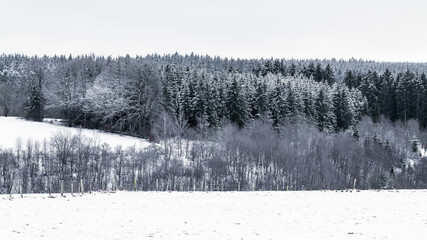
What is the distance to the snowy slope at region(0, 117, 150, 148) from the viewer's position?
3336 inches

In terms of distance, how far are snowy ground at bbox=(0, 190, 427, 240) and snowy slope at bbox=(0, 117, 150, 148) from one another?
49.0 meters

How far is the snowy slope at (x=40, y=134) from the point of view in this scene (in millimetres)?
84731

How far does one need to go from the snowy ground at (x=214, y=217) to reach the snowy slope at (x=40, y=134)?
49.0 metres

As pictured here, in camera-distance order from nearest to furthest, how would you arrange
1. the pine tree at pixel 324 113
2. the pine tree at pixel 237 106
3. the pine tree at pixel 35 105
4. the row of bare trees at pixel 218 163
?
the row of bare trees at pixel 218 163
the pine tree at pixel 237 106
the pine tree at pixel 35 105
the pine tree at pixel 324 113

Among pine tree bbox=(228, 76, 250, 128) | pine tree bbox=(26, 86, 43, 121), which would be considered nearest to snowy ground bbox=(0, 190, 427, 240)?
pine tree bbox=(228, 76, 250, 128)

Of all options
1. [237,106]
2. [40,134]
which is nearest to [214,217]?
[40,134]

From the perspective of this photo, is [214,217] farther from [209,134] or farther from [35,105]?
[35,105]

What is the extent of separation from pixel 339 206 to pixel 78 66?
92264 millimetres

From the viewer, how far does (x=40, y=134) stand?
88750 mm

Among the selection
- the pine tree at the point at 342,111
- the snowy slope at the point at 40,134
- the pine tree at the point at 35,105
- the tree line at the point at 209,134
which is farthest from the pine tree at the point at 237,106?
the pine tree at the point at 35,105

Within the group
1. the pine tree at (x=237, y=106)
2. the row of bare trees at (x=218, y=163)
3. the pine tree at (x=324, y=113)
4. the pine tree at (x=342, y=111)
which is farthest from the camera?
the pine tree at (x=342, y=111)

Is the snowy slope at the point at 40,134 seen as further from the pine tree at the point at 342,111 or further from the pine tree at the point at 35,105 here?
the pine tree at the point at 342,111

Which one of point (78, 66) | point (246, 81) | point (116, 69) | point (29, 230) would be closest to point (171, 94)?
point (116, 69)

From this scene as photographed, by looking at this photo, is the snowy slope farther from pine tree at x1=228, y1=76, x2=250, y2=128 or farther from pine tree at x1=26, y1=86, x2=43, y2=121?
pine tree at x1=228, y1=76, x2=250, y2=128
